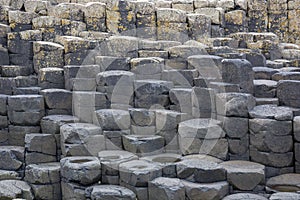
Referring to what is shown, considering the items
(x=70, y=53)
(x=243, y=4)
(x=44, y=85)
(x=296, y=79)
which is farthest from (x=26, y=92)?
(x=243, y=4)

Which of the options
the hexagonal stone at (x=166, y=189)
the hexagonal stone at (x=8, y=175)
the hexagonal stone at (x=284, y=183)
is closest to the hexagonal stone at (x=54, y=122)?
the hexagonal stone at (x=8, y=175)

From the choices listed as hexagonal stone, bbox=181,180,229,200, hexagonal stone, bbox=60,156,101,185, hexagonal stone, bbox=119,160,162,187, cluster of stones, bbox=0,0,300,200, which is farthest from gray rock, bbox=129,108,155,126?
hexagonal stone, bbox=181,180,229,200

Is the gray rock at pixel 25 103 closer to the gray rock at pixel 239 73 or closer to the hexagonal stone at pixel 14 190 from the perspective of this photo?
the hexagonal stone at pixel 14 190

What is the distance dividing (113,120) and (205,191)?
2690mm

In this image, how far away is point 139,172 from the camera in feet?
25.6

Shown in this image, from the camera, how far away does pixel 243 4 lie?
14078mm

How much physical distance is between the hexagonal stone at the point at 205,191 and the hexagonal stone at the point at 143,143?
146 cm

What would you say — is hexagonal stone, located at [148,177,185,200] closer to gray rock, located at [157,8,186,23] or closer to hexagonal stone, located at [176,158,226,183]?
hexagonal stone, located at [176,158,226,183]

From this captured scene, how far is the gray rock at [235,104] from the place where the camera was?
28.5 ft

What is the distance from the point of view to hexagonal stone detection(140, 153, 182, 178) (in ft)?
26.7

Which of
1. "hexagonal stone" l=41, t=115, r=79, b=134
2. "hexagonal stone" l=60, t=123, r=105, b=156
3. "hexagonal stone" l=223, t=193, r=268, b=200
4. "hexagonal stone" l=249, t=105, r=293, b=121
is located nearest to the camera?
"hexagonal stone" l=223, t=193, r=268, b=200

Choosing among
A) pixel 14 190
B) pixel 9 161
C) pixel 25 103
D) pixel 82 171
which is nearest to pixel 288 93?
pixel 82 171

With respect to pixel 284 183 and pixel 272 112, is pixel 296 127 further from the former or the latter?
pixel 284 183

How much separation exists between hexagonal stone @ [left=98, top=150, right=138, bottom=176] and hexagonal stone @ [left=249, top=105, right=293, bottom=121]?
8.60 feet
